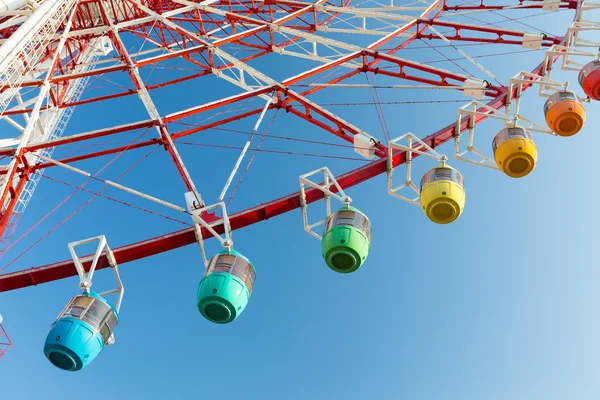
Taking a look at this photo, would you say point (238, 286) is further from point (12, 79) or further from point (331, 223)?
point (12, 79)

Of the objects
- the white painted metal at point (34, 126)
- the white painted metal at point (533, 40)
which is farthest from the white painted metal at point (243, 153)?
the white painted metal at point (533, 40)

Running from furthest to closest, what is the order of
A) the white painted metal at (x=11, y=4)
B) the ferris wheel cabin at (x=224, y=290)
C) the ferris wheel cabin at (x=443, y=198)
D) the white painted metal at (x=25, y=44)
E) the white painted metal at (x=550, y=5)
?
the white painted metal at (x=550, y=5), the white painted metal at (x=11, y=4), the white painted metal at (x=25, y=44), the ferris wheel cabin at (x=443, y=198), the ferris wheel cabin at (x=224, y=290)

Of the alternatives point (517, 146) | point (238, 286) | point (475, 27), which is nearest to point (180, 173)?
point (238, 286)

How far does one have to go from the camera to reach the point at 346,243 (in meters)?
11.7

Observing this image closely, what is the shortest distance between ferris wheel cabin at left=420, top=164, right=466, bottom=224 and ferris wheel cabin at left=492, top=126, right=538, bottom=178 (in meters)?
1.63

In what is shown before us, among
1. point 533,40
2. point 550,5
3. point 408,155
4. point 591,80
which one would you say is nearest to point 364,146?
→ point 408,155

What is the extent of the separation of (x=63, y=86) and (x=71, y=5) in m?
2.81

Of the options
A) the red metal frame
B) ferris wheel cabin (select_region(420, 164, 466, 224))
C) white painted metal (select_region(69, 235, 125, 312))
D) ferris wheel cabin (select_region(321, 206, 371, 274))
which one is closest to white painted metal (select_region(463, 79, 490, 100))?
the red metal frame

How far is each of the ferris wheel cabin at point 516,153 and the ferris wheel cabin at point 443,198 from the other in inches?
64.0

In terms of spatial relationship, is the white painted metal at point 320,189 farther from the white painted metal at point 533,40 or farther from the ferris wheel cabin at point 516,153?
the white painted metal at point 533,40

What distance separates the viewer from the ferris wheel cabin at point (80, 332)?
10.6 meters

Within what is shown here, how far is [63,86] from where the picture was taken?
22.0 metres

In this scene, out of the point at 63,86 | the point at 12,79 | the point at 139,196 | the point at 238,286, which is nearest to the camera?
the point at 238,286

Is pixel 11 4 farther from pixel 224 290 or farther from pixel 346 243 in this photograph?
pixel 346 243
